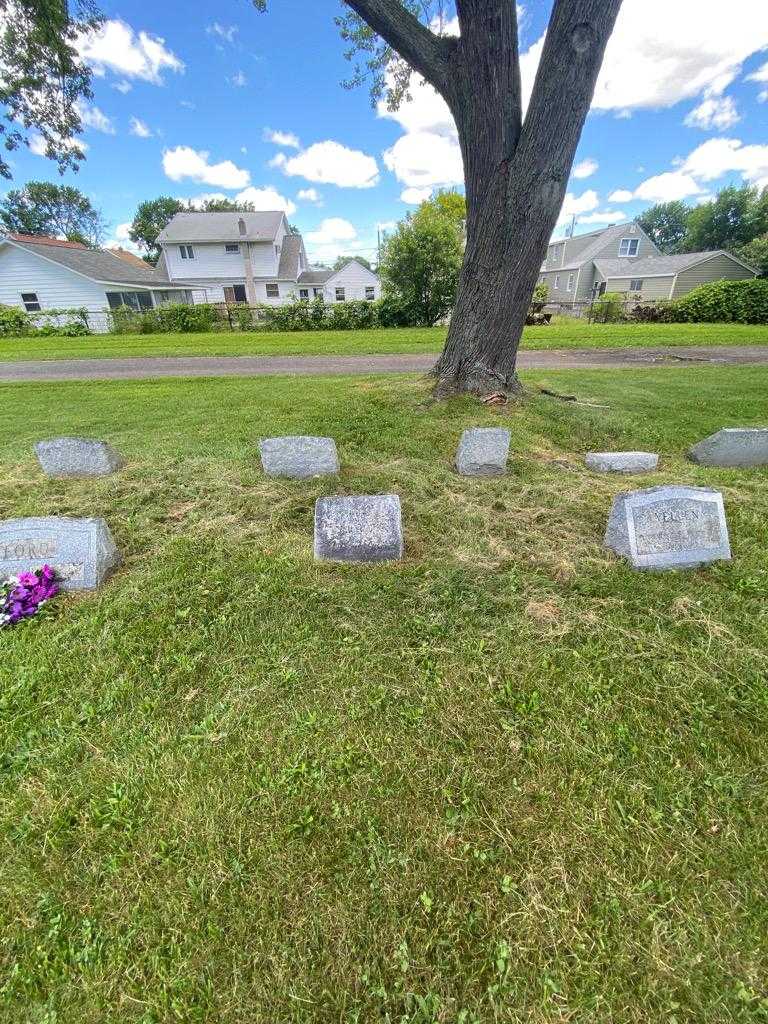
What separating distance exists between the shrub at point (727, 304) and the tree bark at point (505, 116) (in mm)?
18617

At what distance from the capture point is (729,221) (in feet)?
151

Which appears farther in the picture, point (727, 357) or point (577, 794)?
point (727, 357)

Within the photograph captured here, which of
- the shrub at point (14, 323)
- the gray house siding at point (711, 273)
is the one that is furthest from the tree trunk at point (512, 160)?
the gray house siding at point (711, 273)

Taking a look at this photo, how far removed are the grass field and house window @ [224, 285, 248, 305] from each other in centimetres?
1498

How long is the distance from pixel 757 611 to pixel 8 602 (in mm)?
4000

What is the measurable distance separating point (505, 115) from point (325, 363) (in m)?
6.29

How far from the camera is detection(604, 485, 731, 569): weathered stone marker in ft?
9.04

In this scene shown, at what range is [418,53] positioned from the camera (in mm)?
4750

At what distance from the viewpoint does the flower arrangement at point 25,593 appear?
242 cm

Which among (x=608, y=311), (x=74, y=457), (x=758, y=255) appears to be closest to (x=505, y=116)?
(x=74, y=457)

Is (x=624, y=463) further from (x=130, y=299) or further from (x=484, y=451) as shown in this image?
(x=130, y=299)

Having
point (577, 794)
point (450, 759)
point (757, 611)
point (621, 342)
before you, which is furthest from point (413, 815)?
point (621, 342)

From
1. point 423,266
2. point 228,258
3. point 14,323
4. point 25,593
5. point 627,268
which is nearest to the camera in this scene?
point 25,593

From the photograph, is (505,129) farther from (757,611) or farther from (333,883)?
(333,883)
